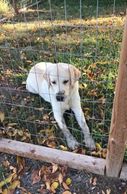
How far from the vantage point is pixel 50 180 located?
8.05 feet

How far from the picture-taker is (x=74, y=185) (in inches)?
94.3

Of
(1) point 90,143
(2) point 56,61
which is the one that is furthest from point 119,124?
(2) point 56,61

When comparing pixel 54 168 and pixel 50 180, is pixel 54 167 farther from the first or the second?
pixel 50 180

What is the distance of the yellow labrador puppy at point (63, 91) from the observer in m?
2.70

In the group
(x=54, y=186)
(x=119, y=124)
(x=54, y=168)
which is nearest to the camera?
(x=119, y=124)

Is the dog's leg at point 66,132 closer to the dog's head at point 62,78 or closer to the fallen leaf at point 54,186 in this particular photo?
the dog's head at point 62,78

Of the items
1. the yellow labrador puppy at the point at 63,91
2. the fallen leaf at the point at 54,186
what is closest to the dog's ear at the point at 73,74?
the yellow labrador puppy at the point at 63,91

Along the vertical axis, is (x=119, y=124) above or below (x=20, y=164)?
above

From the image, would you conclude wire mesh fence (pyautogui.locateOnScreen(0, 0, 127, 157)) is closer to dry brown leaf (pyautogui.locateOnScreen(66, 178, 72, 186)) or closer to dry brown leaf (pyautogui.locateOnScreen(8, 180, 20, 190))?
dry brown leaf (pyautogui.locateOnScreen(66, 178, 72, 186))

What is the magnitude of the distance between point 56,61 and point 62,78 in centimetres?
110

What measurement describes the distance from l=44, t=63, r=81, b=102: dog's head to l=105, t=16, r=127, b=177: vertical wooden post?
0.77 m

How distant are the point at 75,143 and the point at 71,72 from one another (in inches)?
24.5

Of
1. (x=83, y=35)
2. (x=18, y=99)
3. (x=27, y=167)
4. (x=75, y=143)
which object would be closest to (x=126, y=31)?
(x=75, y=143)

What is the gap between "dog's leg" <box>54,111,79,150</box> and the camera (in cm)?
263
